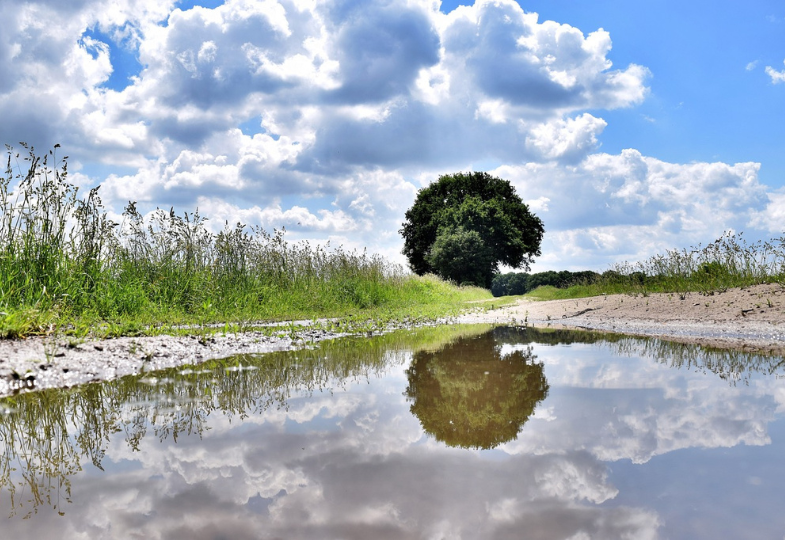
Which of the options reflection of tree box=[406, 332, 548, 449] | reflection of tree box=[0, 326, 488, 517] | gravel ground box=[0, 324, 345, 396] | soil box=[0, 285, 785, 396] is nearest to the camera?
reflection of tree box=[0, 326, 488, 517]

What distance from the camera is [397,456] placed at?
9.00 feet

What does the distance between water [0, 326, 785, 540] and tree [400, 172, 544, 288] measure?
33.4 m

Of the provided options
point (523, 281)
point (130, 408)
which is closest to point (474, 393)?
point (130, 408)

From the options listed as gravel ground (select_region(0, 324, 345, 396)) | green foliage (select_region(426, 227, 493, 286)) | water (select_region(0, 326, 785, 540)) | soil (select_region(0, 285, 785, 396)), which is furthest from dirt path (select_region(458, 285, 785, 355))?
green foliage (select_region(426, 227, 493, 286))

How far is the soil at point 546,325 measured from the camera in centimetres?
479

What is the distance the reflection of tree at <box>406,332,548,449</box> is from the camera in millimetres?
3246

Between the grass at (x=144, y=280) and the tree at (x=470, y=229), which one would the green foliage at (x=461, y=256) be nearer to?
the tree at (x=470, y=229)

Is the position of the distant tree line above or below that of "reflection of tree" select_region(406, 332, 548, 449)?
above

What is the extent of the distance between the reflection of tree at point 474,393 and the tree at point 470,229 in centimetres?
3167

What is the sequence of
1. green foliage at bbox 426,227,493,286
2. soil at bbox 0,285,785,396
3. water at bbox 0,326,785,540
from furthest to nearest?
green foliage at bbox 426,227,493,286
soil at bbox 0,285,785,396
water at bbox 0,326,785,540

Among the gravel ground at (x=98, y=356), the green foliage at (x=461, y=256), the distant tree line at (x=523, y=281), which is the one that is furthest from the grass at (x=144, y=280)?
the distant tree line at (x=523, y=281)

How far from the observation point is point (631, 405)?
12.8 feet

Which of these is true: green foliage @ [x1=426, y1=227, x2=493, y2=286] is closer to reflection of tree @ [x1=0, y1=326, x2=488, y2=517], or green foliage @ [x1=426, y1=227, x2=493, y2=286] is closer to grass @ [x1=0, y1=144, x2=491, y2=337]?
grass @ [x1=0, y1=144, x2=491, y2=337]

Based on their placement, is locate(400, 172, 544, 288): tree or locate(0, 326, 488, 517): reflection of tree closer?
locate(0, 326, 488, 517): reflection of tree
